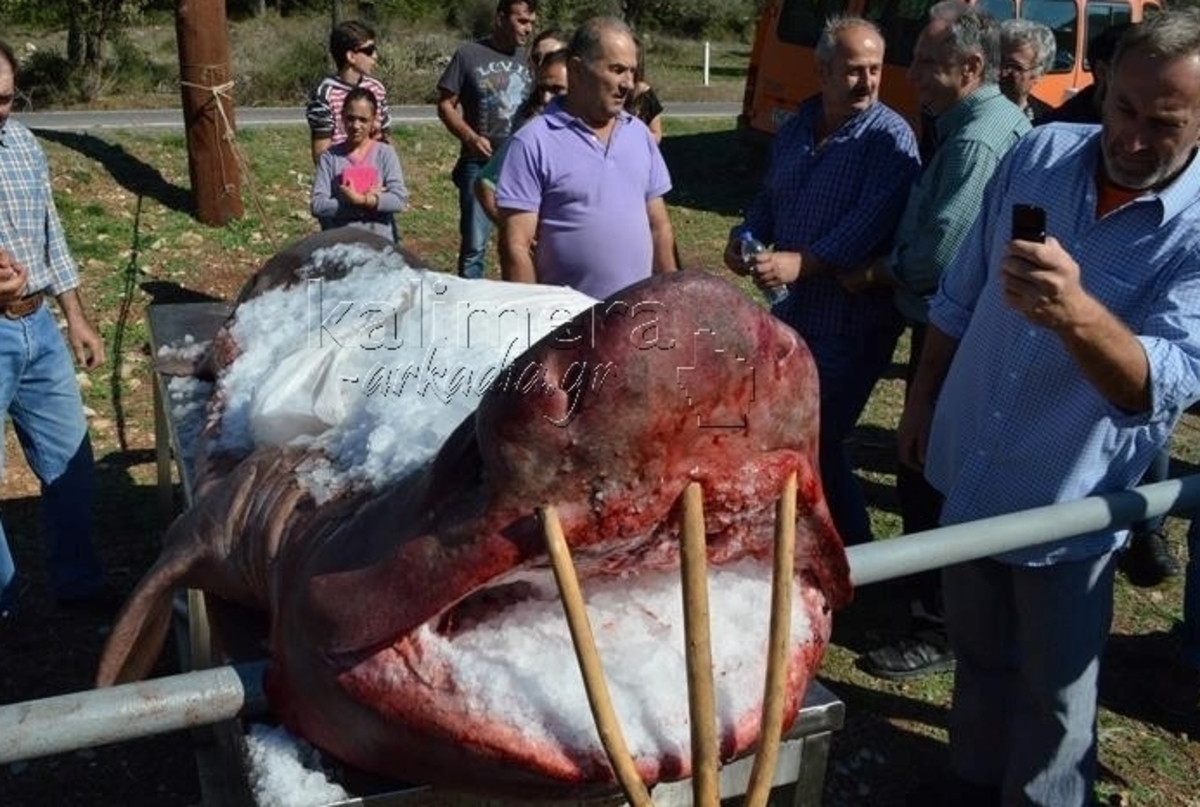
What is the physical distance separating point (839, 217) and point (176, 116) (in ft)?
44.3

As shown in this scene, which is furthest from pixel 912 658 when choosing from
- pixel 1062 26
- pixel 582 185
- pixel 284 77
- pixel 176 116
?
pixel 284 77

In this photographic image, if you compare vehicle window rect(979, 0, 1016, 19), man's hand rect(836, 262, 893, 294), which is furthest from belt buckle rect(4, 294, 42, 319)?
vehicle window rect(979, 0, 1016, 19)

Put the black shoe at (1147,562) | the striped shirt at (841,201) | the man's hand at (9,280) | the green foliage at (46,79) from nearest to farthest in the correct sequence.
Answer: the man's hand at (9,280)
the striped shirt at (841,201)
the black shoe at (1147,562)
the green foliage at (46,79)

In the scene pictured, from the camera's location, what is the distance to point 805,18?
470 inches

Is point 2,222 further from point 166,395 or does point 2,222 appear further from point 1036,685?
point 1036,685

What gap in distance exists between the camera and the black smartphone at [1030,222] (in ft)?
6.64

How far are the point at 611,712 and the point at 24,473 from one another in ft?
14.9

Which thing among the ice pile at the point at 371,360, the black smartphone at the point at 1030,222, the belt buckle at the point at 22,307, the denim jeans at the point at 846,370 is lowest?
the denim jeans at the point at 846,370

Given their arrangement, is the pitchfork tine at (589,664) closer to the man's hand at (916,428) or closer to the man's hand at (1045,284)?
the man's hand at (1045,284)

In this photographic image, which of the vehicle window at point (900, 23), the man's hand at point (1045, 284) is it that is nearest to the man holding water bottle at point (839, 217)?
the man's hand at point (1045, 284)

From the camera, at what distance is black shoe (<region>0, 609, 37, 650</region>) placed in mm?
3828

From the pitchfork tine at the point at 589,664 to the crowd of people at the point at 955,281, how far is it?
1.12m

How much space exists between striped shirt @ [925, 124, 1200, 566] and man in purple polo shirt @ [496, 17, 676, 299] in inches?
57.9

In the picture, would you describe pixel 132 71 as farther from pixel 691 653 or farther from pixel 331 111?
pixel 691 653
